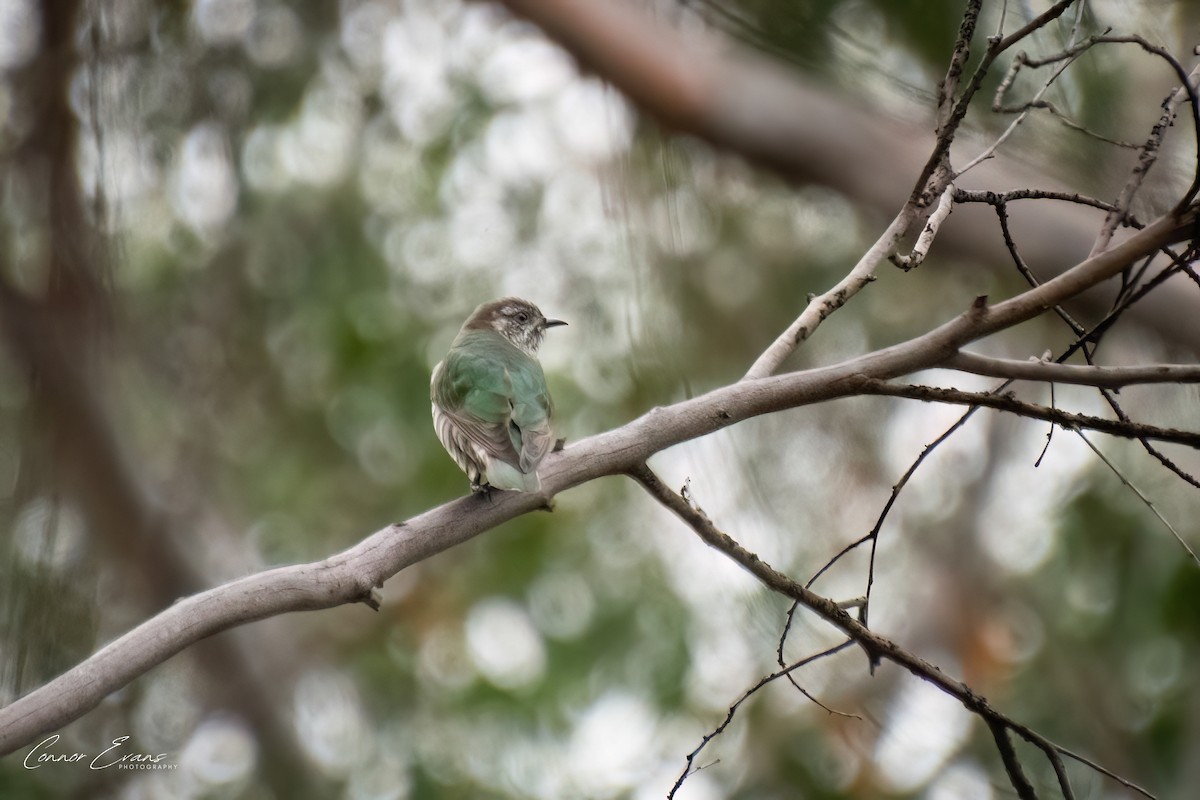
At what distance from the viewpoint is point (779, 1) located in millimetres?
3639

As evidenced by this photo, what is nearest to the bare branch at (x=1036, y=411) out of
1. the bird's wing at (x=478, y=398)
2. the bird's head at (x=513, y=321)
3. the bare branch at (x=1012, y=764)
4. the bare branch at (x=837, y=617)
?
the bare branch at (x=837, y=617)

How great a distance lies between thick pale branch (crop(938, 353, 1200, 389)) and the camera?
198cm

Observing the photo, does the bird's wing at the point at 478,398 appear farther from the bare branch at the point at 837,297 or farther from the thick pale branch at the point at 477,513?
the bare branch at the point at 837,297

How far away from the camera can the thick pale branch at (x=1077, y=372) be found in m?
1.98

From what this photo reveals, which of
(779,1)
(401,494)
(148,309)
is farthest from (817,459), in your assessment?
(148,309)

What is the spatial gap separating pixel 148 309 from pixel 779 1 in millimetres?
4334

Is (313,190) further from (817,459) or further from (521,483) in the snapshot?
(521,483)

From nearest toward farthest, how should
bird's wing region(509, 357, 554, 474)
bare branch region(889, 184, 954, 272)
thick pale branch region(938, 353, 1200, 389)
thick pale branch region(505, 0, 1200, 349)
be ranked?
thick pale branch region(938, 353, 1200, 389)
bare branch region(889, 184, 954, 272)
bird's wing region(509, 357, 554, 474)
thick pale branch region(505, 0, 1200, 349)

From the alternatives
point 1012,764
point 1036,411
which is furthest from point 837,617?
point 1036,411

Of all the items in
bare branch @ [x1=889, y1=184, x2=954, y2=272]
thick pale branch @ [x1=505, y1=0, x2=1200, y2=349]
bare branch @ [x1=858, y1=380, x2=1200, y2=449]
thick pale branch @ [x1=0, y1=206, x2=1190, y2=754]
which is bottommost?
thick pale branch @ [x1=0, y1=206, x2=1190, y2=754]

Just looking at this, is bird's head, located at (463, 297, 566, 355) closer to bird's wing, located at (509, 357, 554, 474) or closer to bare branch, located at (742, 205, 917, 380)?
bird's wing, located at (509, 357, 554, 474)

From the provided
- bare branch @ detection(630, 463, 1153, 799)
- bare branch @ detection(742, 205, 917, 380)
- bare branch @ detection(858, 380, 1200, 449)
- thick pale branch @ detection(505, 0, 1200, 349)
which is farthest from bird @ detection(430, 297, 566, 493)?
thick pale branch @ detection(505, 0, 1200, 349)

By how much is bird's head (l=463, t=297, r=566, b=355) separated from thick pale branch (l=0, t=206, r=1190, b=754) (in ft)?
8.27

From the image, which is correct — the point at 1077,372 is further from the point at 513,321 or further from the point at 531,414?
the point at 513,321
